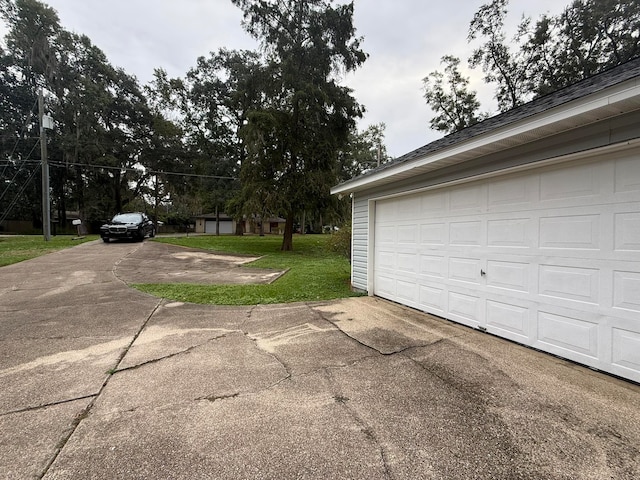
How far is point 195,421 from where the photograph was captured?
6.73 ft

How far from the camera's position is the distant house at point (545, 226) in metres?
2.58

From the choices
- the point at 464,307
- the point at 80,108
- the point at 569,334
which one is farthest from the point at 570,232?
the point at 80,108

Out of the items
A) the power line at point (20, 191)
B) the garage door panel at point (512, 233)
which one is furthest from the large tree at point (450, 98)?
the power line at point (20, 191)

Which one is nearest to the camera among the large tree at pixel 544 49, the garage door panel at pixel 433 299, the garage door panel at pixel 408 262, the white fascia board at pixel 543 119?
the white fascia board at pixel 543 119

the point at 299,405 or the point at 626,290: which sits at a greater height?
the point at 626,290

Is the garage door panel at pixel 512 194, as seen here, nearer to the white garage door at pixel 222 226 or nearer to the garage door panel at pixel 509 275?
the garage door panel at pixel 509 275

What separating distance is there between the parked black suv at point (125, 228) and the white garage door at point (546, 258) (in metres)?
14.4

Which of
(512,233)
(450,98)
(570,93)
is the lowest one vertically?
(512,233)

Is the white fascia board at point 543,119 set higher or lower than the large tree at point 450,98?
lower

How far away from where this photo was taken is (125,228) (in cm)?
1403

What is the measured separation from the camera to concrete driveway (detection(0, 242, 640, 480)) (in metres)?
1.68

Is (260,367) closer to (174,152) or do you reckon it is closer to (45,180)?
(45,180)

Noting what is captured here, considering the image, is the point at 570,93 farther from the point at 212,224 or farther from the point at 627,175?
the point at 212,224

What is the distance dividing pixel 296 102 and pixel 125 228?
10.2m
